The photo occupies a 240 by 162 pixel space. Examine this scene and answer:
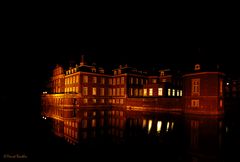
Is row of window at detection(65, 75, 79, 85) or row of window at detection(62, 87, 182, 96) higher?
row of window at detection(65, 75, 79, 85)

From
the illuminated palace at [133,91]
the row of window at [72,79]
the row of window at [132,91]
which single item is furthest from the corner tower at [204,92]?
the row of window at [72,79]

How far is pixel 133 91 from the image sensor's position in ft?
189

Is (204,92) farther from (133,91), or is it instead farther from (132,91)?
(133,91)

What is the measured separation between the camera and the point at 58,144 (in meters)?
13.9

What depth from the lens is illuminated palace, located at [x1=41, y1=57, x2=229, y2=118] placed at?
34531mm

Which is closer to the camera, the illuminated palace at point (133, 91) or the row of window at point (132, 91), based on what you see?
the illuminated palace at point (133, 91)

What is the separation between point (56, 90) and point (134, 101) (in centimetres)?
3258

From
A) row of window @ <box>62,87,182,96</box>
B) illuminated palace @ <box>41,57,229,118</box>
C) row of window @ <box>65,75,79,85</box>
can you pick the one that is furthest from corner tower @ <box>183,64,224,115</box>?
row of window @ <box>65,75,79,85</box>

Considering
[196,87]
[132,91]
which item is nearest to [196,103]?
[196,87]

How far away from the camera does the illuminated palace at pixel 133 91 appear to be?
34.5 metres

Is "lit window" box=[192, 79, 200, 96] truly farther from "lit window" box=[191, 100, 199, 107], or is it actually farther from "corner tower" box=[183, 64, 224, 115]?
"lit window" box=[191, 100, 199, 107]

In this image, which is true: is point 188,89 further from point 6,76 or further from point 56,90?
point 6,76

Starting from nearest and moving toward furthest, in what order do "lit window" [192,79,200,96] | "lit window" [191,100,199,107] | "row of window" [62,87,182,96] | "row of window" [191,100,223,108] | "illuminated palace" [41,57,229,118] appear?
"illuminated palace" [41,57,229,118] → "row of window" [191,100,223,108] → "lit window" [191,100,199,107] → "lit window" [192,79,200,96] → "row of window" [62,87,182,96]

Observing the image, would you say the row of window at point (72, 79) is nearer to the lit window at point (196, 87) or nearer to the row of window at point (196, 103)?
the lit window at point (196, 87)
